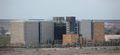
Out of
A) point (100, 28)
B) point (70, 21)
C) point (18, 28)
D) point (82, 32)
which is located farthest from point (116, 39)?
point (18, 28)

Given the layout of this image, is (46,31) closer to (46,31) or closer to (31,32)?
(46,31)

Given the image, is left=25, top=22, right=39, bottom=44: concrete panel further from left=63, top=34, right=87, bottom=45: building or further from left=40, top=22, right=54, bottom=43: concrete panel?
left=63, top=34, right=87, bottom=45: building

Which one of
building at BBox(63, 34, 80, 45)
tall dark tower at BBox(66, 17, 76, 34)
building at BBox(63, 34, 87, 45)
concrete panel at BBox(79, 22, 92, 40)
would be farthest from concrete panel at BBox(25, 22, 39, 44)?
concrete panel at BBox(79, 22, 92, 40)

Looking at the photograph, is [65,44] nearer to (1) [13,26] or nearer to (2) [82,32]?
(2) [82,32]

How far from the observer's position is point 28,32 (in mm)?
80000

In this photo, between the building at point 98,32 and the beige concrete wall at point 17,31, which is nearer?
the beige concrete wall at point 17,31

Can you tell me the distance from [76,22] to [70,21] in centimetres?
248

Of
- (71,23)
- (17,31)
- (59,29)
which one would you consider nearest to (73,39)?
(71,23)

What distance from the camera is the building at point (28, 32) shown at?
3120 inches

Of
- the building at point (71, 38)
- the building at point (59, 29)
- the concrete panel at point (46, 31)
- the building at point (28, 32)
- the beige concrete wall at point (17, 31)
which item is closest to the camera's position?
the building at point (71, 38)

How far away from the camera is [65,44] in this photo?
7731cm

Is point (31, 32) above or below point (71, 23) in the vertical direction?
below

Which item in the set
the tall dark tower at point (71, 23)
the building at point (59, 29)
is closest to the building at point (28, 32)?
the building at point (59, 29)

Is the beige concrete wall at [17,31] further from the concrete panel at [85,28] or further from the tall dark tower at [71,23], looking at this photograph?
the concrete panel at [85,28]
